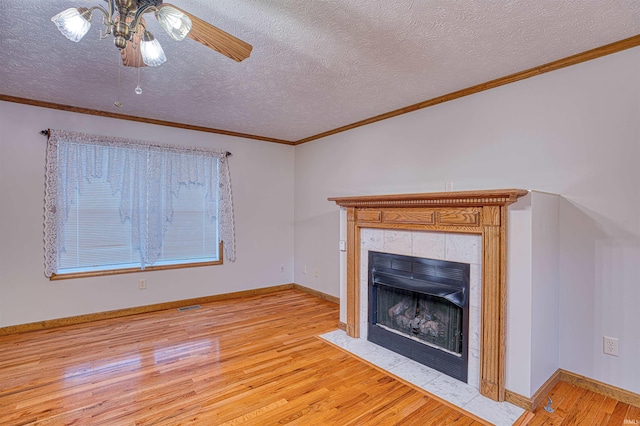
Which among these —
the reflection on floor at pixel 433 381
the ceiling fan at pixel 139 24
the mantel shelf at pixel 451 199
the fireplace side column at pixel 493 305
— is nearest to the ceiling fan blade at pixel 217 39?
the ceiling fan at pixel 139 24

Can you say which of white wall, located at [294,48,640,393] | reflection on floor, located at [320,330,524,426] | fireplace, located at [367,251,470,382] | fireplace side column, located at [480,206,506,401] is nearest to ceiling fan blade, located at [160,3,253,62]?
fireplace side column, located at [480,206,506,401]

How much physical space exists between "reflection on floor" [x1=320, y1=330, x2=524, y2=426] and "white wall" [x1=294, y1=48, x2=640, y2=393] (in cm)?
79

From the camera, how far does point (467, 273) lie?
2.45 metres

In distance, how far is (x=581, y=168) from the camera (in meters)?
2.38

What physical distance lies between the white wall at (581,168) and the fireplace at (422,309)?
30.4 inches

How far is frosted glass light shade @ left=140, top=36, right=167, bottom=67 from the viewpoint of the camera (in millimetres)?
1661

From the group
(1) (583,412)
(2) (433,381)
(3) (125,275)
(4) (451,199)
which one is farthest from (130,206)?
(1) (583,412)

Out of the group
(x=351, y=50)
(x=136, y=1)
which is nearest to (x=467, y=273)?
(x=351, y=50)

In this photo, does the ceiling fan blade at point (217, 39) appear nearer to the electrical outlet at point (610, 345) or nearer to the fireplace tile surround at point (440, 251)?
the fireplace tile surround at point (440, 251)

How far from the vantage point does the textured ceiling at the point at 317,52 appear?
185cm

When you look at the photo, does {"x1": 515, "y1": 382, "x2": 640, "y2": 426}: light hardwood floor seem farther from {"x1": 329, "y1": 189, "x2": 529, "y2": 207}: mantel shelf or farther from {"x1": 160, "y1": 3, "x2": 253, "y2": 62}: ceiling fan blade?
{"x1": 160, "y1": 3, "x2": 253, "y2": 62}: ceiling fan blade

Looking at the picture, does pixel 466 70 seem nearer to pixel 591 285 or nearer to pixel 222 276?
pixel 591 285

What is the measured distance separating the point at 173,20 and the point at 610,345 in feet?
10.9

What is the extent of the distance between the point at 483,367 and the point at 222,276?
3.46 m
